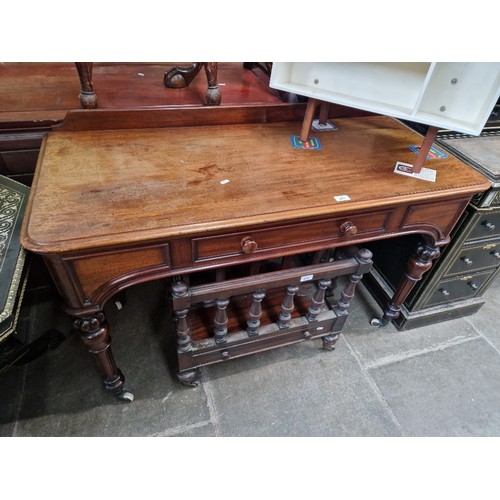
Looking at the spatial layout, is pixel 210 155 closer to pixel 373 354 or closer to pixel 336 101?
pixel 336 101

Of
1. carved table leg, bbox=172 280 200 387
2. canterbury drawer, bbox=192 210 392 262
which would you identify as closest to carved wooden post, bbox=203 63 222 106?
canterbury drawer, bbox=192 210 392 262

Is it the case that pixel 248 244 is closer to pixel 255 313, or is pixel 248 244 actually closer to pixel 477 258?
pixel 255 313

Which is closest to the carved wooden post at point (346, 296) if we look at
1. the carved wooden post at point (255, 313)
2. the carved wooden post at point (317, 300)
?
the carved wooden post at point (317, 300)

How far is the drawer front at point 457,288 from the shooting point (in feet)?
5.54

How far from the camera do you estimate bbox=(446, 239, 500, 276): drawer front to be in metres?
1.55

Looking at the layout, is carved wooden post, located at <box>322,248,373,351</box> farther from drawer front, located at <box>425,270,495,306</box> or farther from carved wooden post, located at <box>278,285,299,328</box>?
drawer front, located at <box>425,270,495,306</box>

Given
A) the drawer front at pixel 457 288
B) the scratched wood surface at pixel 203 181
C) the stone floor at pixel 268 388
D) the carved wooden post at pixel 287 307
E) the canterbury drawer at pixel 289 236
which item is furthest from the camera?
the drawer front at pixel 457 288

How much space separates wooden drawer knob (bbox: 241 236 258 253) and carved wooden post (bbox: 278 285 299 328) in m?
0.29

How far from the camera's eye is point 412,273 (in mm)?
1527

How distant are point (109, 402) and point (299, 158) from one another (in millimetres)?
1262

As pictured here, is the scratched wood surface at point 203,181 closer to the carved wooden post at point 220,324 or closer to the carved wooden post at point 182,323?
the carved wooden post at point 182,323

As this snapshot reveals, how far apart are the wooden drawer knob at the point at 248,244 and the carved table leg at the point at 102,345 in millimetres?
512

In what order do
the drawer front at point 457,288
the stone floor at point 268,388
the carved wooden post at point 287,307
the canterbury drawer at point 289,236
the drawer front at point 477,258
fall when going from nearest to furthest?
the canterbury drawer at point 289,236 → the carved wooden post at point 287,307 → the stone floor at point 268,388 → the drawer front at point 477,258 → the drawer front at point 457,288
